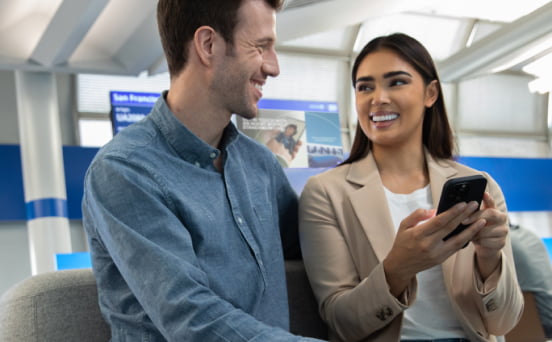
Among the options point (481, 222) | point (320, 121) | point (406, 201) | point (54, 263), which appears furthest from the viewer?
point (320, 121)

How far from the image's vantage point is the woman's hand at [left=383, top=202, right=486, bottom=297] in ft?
5.24

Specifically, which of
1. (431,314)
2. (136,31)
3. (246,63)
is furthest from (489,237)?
(136,31)

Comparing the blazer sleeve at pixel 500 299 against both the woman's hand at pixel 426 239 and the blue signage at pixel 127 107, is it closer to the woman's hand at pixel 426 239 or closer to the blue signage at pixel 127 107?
the woman's hand at pixel 426 239

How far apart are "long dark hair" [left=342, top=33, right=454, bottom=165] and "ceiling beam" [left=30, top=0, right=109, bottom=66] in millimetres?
4142

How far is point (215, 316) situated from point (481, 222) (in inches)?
30.0

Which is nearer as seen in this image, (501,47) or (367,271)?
(367,271)

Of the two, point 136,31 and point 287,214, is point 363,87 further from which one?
point 136,31

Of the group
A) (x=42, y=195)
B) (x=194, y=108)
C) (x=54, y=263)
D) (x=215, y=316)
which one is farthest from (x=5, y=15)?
(x=215, y=316)

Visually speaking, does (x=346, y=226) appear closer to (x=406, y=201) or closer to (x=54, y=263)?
(x=406, y=201)

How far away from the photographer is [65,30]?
6395 millimetres

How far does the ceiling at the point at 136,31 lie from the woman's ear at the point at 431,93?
414cm

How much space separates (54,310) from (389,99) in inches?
51.4

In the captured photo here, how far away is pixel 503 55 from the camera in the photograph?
898cm

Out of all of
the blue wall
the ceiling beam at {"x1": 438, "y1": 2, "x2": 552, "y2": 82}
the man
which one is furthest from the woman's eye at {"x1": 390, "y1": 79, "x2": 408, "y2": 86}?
the ceiling beam at {"x1": 438, "y1": 2, "x2": 552, "y2": 82}
